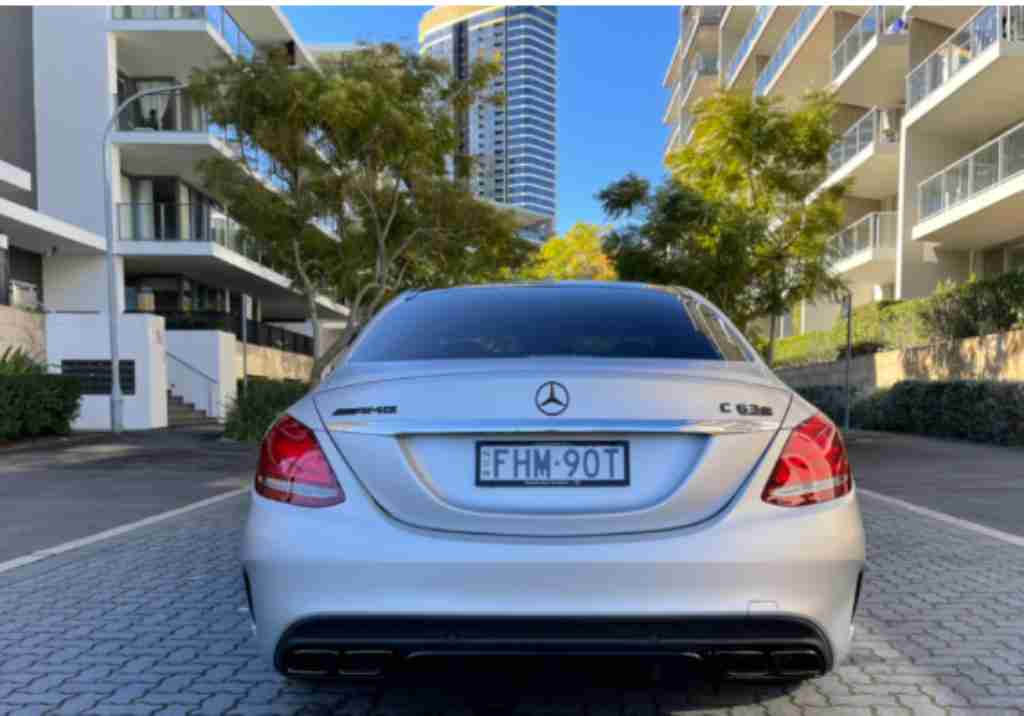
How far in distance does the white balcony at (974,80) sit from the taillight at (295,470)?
19792 mm

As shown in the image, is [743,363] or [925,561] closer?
[743,363]

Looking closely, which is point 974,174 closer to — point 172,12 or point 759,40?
point 759,40

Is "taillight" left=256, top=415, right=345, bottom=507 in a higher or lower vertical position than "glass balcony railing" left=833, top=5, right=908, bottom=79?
lower

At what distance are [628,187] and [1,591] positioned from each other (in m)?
14.1

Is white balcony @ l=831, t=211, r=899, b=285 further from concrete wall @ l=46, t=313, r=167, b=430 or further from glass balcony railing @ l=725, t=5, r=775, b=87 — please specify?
concrete wall @ l=46, t=313, r=167, b=430

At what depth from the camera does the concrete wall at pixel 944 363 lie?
15.2 meters

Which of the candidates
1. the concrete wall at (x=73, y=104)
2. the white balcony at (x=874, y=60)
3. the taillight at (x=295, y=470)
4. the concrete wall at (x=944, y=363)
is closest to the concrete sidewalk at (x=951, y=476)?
the concrete wall at (x=944, y=363)

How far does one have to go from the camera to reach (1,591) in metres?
4.79

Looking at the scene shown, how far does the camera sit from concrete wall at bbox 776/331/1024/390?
15.2 meters

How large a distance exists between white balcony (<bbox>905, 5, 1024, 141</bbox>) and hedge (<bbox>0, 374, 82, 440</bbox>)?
1994 cm

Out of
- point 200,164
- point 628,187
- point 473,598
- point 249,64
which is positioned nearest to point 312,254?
point 200,164

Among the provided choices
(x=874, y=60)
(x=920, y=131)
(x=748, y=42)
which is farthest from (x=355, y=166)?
(x=748, y=42)

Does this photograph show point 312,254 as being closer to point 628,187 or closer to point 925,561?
point 628,187

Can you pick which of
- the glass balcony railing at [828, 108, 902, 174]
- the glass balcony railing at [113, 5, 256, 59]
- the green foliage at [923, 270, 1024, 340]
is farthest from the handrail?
the glass balcony railing at [828, 108, 902, 174]
